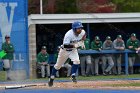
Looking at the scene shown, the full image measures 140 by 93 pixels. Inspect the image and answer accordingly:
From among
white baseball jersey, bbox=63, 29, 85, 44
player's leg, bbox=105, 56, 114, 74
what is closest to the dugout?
player's leg, bbox=105, 56, 114, 74

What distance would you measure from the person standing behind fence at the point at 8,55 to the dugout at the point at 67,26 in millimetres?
1740

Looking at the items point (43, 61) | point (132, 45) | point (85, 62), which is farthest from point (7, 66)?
point (132, 45)

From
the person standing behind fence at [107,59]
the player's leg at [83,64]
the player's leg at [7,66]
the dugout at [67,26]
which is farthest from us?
the dugout at [67,26]

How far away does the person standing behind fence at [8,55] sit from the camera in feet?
60.8

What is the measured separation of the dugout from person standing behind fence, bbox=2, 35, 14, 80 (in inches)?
68.5

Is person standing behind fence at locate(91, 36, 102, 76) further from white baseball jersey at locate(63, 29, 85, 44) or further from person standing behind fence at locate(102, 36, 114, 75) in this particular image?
white baseball jersey at locate(63, 29, 85, 44)

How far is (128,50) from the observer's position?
20203 millimetres

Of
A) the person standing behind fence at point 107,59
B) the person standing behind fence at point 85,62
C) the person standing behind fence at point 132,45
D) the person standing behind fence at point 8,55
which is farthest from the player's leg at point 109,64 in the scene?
the person standing behind fence at point 8,55

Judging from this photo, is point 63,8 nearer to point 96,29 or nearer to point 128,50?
point 96,29

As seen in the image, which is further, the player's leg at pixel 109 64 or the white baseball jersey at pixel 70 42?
the player's leg at pixel 109 64

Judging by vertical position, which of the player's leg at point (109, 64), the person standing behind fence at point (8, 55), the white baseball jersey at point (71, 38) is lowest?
the player's leg at point (109, 64)

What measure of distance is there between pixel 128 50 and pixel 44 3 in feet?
22.4

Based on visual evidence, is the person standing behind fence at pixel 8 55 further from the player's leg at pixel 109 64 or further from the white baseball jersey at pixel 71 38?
the white baseball jersey at pixel 71 38

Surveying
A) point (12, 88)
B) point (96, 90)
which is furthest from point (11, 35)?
point (96, 90)
